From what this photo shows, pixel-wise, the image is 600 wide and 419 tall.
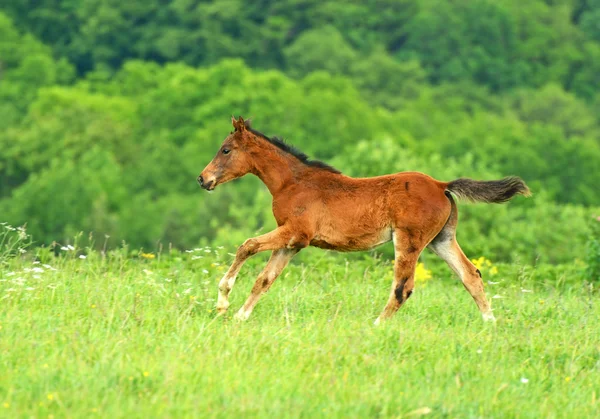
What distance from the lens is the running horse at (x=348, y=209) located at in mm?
11055

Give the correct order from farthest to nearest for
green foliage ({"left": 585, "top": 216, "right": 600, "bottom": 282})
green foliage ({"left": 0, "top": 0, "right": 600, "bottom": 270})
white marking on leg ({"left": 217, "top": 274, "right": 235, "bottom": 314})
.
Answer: green foliage ({"left": 0, "top": 0, "right": 600, "bottom": 270}) < green foliage ({"left": 585, "top": 216, "right": 600, "bottom": 282}) < white marking on leg ({"left": 217, "top": 274, "right": 235, "bottom": 314})

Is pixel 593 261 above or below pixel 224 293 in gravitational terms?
below

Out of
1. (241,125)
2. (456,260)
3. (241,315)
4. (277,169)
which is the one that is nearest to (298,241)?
(277,169)

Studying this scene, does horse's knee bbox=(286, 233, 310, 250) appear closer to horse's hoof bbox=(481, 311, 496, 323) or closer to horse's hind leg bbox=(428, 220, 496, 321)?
horse's hind leg bbox=(428, 220, 496, 321)

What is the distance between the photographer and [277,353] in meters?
9.13

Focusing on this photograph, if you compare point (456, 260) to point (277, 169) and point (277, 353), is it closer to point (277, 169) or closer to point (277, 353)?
point (277, 169)

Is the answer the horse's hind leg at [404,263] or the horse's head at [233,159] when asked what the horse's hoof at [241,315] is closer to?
the horse's hind leg at [404,263]

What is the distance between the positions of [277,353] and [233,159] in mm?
2950

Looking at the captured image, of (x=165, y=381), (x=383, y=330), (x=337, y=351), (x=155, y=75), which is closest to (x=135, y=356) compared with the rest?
(x=165, y=381)

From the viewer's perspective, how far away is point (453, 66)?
117125 millimetres

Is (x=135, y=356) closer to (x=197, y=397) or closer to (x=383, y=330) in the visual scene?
(x=197, y=397)

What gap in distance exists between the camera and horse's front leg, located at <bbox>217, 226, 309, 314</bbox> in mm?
10734

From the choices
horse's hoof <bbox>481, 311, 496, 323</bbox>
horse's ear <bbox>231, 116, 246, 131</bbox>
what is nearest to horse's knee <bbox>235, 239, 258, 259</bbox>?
horse's ear <bbox>231, 116, 246, 131</bbox>

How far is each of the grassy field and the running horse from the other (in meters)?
0.37
